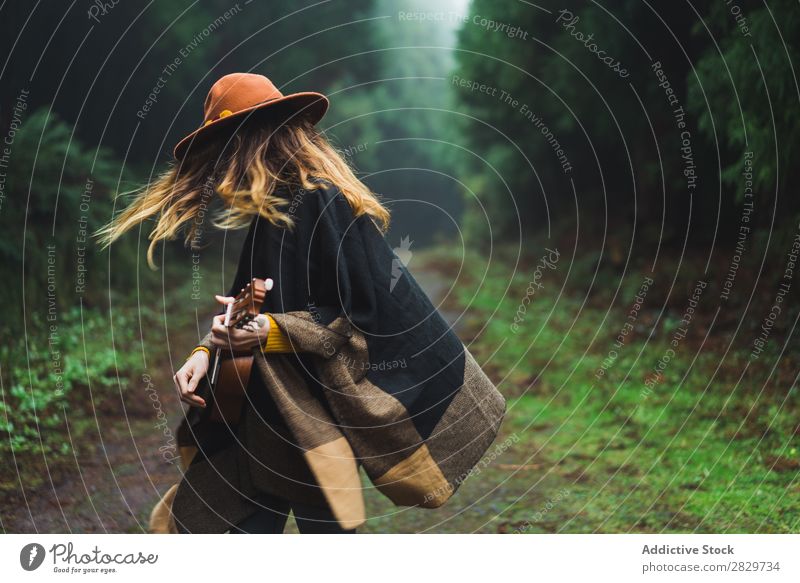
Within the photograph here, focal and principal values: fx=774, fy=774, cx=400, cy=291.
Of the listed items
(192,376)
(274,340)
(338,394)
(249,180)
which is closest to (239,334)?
(274,340)

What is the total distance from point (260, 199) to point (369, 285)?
40cm

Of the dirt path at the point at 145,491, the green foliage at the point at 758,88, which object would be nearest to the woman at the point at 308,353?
the dirt path at the point at 145,491

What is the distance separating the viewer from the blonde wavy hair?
228 cm

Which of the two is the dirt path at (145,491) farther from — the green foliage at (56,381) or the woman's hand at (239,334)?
the woman's hand at (239,334)

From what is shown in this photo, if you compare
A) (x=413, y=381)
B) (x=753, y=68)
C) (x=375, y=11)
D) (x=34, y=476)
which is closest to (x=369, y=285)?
(x=413, y=381)

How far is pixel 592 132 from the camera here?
923cm

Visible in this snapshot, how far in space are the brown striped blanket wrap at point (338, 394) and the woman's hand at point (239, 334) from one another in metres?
0.05

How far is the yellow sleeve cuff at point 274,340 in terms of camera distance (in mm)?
2238

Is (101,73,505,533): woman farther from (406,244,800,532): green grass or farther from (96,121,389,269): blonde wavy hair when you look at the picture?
(406,244,800,532): green grass

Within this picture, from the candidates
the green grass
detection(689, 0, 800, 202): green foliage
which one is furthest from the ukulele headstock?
detection(689, 0, 800, 202): green foliage

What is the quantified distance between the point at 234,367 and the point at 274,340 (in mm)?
152

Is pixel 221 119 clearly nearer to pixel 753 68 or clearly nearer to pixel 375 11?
pixel 753 68

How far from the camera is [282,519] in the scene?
245 cm

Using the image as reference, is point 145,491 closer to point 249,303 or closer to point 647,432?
point 249,303
